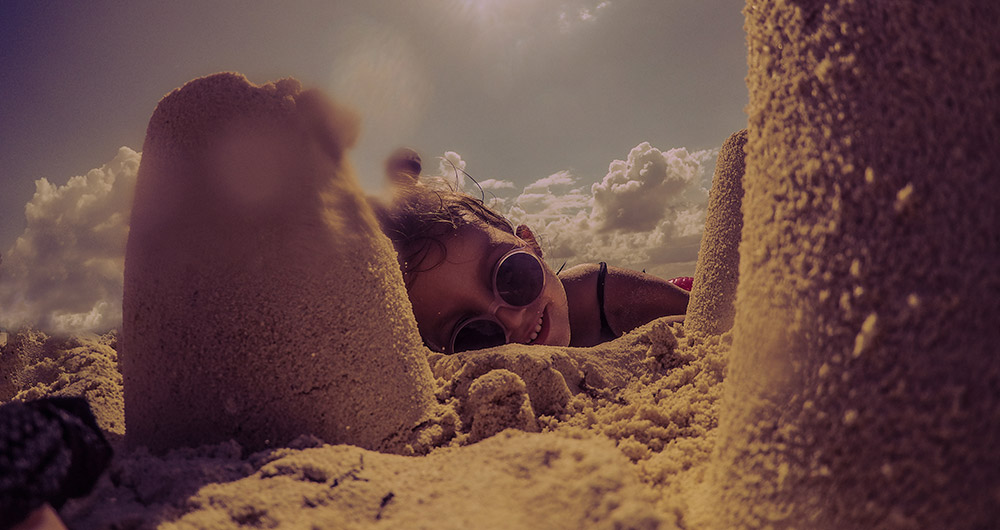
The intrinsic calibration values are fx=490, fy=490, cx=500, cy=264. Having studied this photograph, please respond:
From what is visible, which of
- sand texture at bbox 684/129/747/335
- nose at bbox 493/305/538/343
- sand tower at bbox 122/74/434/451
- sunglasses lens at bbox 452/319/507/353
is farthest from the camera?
nose at bbox 493/305/538/343

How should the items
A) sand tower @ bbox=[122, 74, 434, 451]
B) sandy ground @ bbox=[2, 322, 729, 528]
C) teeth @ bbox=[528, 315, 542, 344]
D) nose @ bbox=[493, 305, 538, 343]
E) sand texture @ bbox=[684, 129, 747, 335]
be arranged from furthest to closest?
1. teeth @ bbox=[528, 315, 542, 344]
2. nose @ bbox=[493, 305, 538, 343]
3. sand texture @ bbox=[684, 129, 747, 335]
4. sand tower @ bbox=[122, 74, 434, 451]
5. sandy ground @ bbox=[2, 322, 729, 528]

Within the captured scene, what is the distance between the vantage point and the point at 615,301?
3738 millimetres

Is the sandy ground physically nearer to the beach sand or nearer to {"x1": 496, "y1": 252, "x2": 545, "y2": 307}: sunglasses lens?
the beach sand

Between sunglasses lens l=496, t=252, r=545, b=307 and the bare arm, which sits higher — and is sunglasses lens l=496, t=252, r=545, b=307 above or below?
above

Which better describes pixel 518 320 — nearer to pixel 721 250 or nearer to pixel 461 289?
pixel 461 289

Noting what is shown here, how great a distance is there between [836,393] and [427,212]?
2232 mm

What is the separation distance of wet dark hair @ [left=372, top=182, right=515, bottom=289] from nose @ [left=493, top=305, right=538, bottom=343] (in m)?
0.43

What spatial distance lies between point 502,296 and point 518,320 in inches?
8.0

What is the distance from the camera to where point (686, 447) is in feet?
3.21

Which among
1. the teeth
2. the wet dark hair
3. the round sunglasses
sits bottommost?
the teeth

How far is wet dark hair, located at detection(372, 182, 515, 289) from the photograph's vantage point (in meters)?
2.54

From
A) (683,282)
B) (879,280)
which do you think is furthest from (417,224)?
(683,282)

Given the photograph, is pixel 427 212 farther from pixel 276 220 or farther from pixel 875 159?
pixel 875 159

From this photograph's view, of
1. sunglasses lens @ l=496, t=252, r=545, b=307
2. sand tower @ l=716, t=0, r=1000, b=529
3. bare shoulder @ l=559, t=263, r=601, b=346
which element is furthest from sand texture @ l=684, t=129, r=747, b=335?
bare shoulder @ l=559, t=263, r=601, b=346
